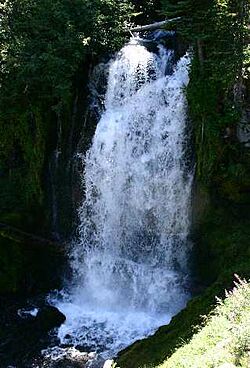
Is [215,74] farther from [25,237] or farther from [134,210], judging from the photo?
[25,237]

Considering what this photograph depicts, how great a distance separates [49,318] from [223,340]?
890 centimetres

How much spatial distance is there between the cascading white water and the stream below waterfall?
3 cm

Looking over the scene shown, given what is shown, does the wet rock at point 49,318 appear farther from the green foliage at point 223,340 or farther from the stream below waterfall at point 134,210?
the green foliage at point 223,340

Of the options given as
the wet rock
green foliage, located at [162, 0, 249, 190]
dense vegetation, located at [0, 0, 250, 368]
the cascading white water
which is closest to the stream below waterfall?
the cascading white water

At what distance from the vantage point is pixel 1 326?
16844mm

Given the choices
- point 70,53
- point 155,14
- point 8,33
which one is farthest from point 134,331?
point 155,14

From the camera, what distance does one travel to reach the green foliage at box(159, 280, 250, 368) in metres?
8.20

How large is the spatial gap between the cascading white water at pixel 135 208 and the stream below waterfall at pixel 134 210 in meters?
0.03

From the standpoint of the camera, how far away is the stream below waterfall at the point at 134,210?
16.8m

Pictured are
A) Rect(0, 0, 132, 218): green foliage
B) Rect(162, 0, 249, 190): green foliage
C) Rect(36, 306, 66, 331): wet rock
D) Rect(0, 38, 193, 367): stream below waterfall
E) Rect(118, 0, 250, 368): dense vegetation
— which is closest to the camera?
Rect(162, 0, 249, 190): green foliage

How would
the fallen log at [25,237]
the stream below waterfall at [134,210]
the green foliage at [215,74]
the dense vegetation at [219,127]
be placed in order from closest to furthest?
1. the green foliage at [215,74]
2. the dense vegetation at [219,127]
3. the stream below waterfall at [134,210]
4. the fallen log at [25,237]

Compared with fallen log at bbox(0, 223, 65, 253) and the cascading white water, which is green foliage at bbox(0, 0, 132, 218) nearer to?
fallen log at bbox(0, 223, 65, 253)

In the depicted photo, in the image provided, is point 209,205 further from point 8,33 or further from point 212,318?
point 8,33

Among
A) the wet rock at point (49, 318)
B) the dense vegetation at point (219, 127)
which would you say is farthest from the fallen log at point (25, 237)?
the dense vegetation at point (219, 127)
